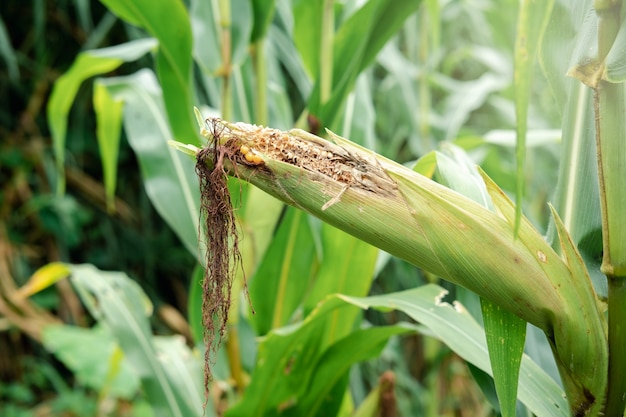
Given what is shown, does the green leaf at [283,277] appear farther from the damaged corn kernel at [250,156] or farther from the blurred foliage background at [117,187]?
the blurred foliage background at [117,187]

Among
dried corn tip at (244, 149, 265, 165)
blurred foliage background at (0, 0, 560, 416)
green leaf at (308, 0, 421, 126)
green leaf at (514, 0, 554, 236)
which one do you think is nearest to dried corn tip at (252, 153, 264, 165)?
dried corn tip at (244, 149, 265, 165)

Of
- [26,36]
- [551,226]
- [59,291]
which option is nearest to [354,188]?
[551,226]

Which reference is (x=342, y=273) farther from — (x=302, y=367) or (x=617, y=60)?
→ (x=617, y=60)

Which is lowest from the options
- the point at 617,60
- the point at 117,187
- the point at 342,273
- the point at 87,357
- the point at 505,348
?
the point at 87,357

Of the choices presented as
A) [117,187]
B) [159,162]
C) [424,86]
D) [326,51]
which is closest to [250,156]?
[326,51]

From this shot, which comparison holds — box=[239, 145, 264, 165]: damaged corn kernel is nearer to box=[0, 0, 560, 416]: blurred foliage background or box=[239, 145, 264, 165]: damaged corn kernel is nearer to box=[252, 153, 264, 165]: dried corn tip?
box=[252, 153, 264, 165]: dried corn tip

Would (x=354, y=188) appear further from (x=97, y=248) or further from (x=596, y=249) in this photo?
(x=97, y=248)

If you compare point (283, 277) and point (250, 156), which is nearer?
point (250, 156)

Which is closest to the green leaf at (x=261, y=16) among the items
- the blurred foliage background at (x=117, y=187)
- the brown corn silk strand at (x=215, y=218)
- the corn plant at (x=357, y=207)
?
the corn plant at (x=357, y=207)
